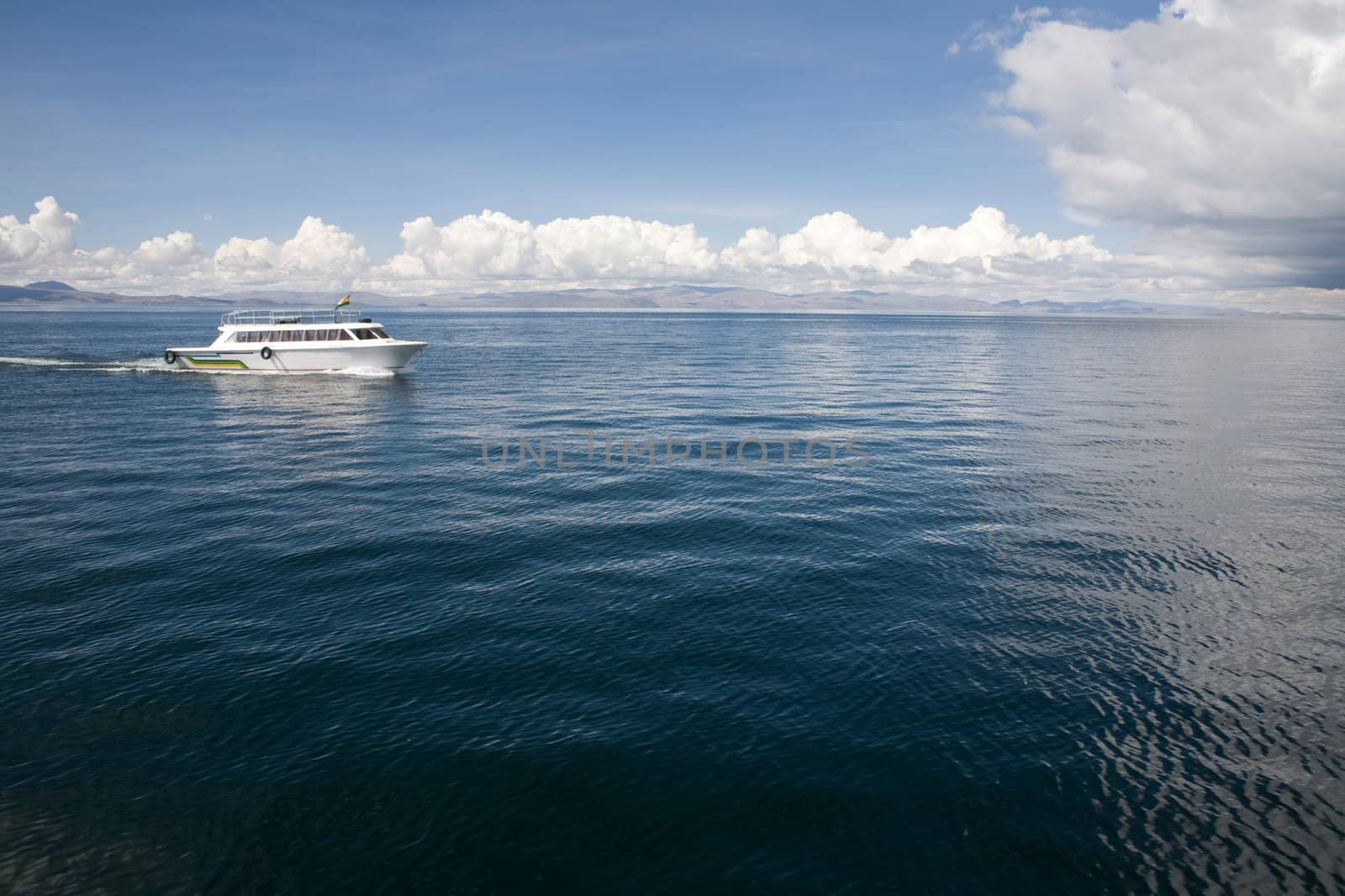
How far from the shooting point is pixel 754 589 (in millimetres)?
26234

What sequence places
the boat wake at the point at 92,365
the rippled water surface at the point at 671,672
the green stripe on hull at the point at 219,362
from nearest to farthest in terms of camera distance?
the rippled water surface at the point at 671,672, the green stripe on hull at the point at 219,362, the boat wake at the point at 92,365

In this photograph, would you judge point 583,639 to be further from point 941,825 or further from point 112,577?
point 112,577

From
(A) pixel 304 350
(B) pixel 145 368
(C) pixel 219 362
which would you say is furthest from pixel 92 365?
(A) pixel 304 350

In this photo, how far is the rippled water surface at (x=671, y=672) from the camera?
46.8ft

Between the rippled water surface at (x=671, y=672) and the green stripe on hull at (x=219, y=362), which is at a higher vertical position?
the green stripe on hull at (x=219, y=362)

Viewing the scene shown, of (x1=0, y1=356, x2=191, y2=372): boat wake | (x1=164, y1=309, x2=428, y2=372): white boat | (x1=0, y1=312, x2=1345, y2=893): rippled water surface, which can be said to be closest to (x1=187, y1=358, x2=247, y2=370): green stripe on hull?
(x1=164, y1=309, x2=428, y2=372): white boat

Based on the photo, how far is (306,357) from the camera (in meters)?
87.6

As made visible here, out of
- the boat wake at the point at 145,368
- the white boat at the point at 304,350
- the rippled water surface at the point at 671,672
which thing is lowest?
the rippled water surface at the point at 671,672

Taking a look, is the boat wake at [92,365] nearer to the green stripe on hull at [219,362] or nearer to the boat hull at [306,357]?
the green stripe on hull at [219,362]

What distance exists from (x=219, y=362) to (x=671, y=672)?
295 ft

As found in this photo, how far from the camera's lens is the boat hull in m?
86.4

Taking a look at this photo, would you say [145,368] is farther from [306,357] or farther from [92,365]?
[306,357]

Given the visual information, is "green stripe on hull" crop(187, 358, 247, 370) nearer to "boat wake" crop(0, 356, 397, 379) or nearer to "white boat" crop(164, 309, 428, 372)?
"white boat" crop(164, 309, 428, 372)

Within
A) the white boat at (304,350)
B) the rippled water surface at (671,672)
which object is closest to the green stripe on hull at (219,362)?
the white boat at (304,350)
